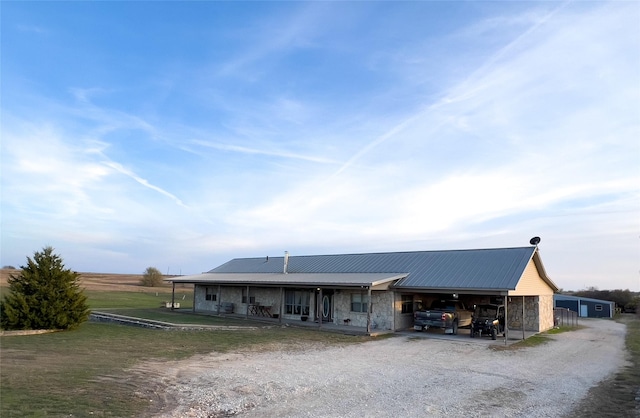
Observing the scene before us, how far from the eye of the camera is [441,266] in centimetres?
2303

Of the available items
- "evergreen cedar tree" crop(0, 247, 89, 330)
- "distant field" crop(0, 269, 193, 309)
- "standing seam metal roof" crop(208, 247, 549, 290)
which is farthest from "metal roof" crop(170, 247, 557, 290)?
"evergreen cedar tree" crop(0, 247, 89, 330)

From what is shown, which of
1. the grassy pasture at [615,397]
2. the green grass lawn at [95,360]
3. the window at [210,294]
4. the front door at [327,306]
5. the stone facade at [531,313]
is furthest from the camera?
the window at [210,294]

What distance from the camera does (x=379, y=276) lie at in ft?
74.6

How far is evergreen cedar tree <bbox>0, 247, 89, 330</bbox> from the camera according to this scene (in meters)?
18.2

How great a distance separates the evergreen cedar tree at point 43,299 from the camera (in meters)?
18.2

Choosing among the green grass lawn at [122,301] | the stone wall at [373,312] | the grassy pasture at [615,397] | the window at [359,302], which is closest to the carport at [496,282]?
the stone wall at [373,312]

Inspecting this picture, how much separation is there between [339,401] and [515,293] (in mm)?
14026

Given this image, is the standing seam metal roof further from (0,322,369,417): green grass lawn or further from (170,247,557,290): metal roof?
(0,322,369,417): green grass lawn

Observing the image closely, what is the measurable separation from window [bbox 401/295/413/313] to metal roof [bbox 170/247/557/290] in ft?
3.74

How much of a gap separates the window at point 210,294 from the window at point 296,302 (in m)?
7.04

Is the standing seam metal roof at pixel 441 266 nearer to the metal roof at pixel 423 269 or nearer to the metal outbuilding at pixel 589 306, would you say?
the metal roof at pixel 423 269

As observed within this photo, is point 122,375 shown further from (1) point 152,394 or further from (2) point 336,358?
(2) point 336,358

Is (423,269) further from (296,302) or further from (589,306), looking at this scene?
(589,306)

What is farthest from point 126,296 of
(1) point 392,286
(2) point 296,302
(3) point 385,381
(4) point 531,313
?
(3) point 385,381
